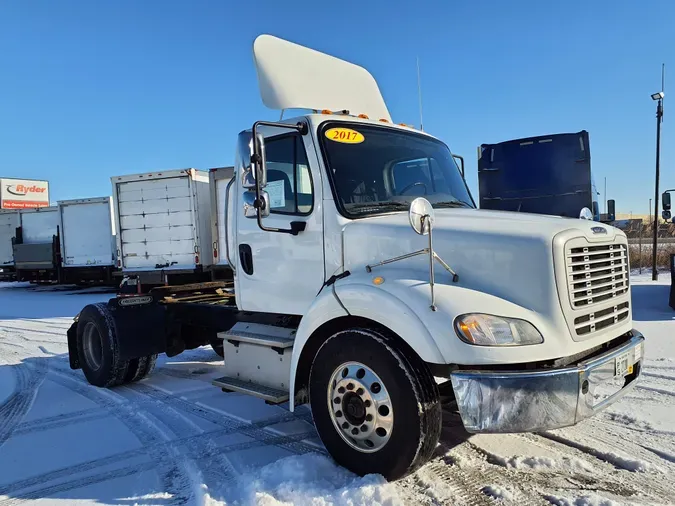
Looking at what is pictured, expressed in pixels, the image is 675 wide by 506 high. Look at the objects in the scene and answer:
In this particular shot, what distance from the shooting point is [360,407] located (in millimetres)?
3287

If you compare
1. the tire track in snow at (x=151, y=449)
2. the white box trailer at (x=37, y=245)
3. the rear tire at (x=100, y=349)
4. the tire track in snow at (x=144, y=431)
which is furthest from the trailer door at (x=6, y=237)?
the tire track in snow at (x=151, y=449)

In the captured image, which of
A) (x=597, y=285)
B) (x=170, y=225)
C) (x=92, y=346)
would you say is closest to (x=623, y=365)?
(x=597, y=285)

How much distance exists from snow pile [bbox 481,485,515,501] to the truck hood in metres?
1.15

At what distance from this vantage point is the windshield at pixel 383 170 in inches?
151

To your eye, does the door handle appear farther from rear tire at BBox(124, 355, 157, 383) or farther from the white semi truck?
rear tire at BBox(124, 355, 157, 383)

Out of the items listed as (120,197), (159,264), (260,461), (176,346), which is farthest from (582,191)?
(120,197)

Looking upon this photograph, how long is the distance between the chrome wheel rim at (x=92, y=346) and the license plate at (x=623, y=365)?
5426 millimetres

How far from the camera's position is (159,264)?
14.1 m

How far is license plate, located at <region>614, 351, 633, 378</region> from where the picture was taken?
3196 mm

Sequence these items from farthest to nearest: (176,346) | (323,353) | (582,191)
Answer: (582,191), (176,346), (323,353)

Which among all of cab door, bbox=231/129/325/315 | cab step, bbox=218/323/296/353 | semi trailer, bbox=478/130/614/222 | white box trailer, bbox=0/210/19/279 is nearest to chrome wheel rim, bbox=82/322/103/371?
cab step, bbox=218/323/296/353

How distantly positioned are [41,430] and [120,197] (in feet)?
35.3

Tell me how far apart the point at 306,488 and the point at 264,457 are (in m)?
0.73

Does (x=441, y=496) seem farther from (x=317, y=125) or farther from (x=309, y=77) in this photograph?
(x=309, y=77)
